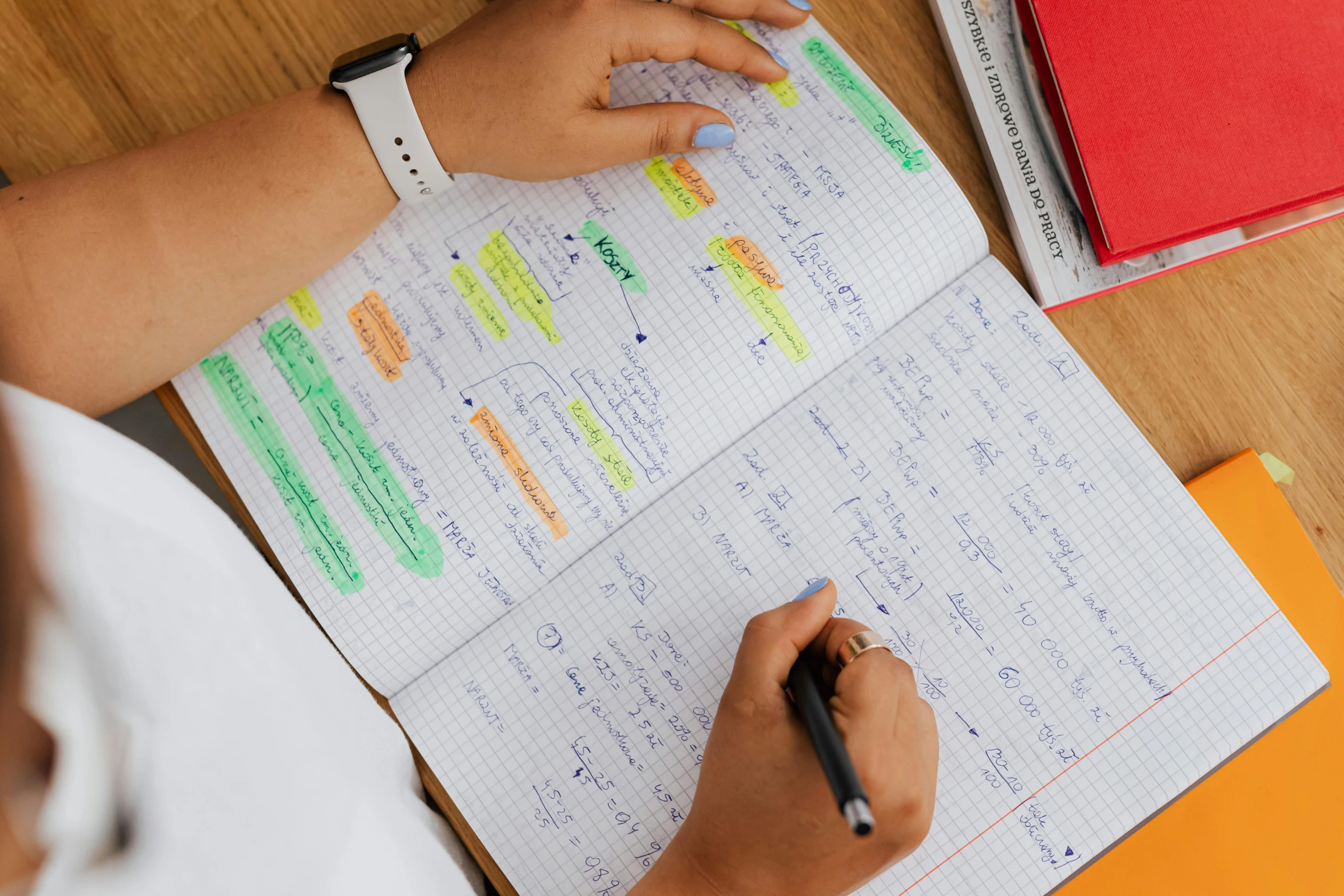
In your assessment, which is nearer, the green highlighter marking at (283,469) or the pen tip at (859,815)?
the pen tip at (859,815)

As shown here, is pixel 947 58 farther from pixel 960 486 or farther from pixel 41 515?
pixel 41 515

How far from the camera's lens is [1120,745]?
55cm

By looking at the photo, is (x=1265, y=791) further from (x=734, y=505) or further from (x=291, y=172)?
(x=291, y=172)

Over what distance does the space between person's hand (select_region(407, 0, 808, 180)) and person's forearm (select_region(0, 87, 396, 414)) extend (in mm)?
83

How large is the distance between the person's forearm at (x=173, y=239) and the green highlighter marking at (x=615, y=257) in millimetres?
164

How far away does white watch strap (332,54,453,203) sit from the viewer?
1.95 ft

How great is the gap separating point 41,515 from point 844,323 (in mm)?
516

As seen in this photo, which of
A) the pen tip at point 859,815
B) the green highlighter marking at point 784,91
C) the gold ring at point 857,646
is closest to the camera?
the pen tip at point 859,815

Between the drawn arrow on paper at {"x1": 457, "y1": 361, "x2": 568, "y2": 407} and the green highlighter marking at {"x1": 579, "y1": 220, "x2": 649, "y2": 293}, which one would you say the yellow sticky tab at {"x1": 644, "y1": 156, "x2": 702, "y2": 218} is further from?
the drawn arrow on paper at {"x1": 457, "y1": 361, "x2": 568, "y2": 407}

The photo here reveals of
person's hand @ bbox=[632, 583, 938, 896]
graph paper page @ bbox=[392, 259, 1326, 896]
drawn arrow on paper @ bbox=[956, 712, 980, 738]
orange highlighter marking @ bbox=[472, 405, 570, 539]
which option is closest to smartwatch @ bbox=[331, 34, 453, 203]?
orange highlighter marking @ bbox=[472, 405, 570, 539]

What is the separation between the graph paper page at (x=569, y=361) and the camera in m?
0.59

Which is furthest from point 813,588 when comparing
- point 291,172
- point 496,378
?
point 291,172

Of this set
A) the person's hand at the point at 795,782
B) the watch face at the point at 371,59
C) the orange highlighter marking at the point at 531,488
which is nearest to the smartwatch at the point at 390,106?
the watch face at the point at 371,59

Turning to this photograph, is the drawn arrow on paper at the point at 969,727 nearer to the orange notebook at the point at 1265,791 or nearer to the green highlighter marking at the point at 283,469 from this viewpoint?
the orange notebook at the point at 1265,791
